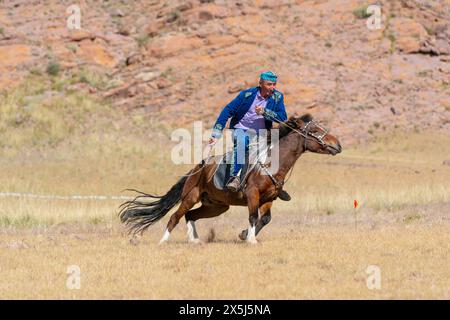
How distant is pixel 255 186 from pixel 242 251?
1.37 metres

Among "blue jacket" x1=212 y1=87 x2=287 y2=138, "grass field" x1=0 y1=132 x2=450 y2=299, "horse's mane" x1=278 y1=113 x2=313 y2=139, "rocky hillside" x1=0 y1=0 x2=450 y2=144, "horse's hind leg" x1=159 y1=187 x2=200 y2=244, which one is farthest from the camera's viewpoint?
"rocky hillside" x1=0 y1=0 x2=450 y2=144

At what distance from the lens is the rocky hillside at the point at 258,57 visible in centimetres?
3919

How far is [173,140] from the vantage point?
35.8 m

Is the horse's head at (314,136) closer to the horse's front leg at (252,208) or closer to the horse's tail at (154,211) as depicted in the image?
the horse's front leg at (252,208)

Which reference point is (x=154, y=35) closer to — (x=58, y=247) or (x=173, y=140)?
(x=173, y=140)

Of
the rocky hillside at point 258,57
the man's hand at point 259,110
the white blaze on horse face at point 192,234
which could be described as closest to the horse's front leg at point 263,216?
the white blaze on horse face at point 192,234

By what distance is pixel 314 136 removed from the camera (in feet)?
41.8

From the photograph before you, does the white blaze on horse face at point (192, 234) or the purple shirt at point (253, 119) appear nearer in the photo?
the purple shirt at point (253, 119)

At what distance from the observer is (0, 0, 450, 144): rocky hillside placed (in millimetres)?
39188

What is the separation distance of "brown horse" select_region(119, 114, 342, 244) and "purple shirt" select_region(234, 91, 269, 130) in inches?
15.2

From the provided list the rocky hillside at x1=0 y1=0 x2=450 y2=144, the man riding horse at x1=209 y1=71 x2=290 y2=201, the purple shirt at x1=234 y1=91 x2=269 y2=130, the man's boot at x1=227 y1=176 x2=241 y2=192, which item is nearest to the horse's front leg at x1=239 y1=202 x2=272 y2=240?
the man riding horse at x1=209 y1=71 x2=290 y2=201

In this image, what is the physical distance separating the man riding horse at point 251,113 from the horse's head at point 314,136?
0.22 meters

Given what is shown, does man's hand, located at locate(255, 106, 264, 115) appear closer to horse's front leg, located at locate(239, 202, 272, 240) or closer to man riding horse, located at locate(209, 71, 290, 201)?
man riding horse, located at locate(209, 71, 290, 201)
